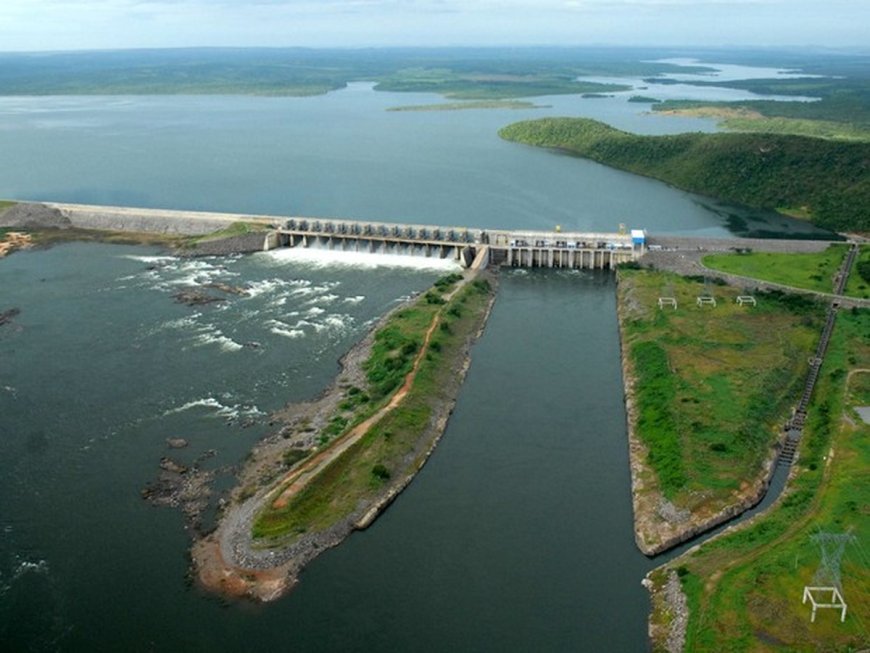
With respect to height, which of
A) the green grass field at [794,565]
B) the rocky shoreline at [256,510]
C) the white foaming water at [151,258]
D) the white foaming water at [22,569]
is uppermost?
the white foaming water at [151,258]

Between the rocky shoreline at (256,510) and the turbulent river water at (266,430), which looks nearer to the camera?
the turbulent river water at (266,430)

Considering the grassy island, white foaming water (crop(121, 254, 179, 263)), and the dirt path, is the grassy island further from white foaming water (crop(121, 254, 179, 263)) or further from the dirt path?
white foaming water (crop(121, 254, 179, 263))

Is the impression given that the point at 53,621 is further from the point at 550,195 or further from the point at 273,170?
the point at 273,170

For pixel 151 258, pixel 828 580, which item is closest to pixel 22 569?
pixel 828 580

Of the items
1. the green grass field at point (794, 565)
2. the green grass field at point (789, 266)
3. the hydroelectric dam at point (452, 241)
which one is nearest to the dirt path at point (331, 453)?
the green grass field at point (794, 565)

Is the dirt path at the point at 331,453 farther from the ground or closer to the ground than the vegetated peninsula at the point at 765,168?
closer to the ground

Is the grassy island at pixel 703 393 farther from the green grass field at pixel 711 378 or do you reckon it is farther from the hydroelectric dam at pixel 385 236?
the hydroelectric dam at pixel 385 236

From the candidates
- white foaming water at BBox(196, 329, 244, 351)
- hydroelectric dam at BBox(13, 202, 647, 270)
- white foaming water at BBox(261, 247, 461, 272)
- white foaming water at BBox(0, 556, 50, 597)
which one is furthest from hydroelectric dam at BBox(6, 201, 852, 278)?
white foaming water at BBox(0, 556, 50, 597)
